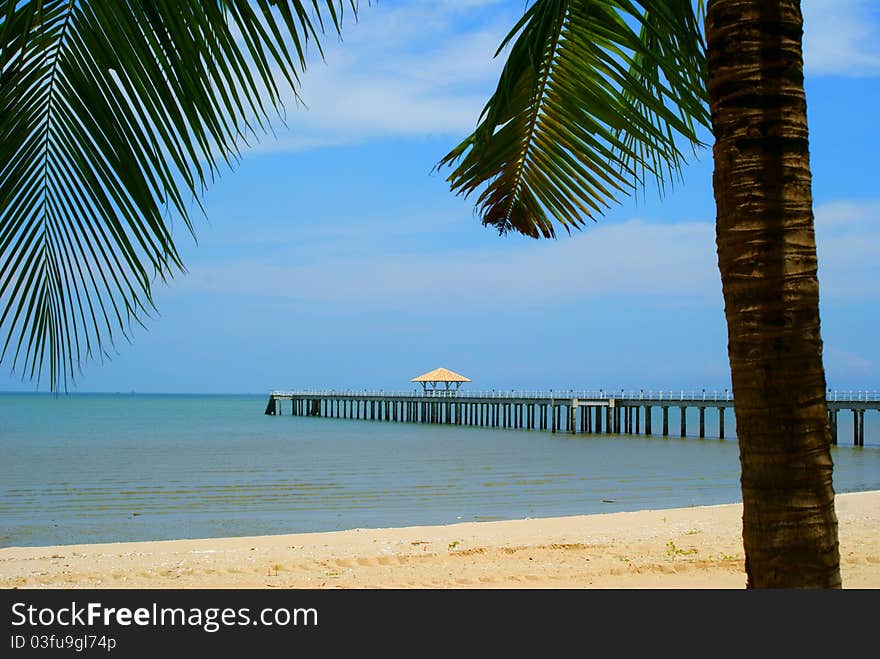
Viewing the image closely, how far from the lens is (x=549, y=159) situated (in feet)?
11.0

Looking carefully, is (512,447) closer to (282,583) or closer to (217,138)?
(282,583)

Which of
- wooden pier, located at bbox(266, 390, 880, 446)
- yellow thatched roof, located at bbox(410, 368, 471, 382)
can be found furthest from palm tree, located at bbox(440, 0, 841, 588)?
yellow thatched roof, located at bbox(410, 368, 471, 382)

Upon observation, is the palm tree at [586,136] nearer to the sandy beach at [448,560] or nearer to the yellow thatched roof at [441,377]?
the sandy beach at [448,560]

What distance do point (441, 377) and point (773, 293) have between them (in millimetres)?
59632

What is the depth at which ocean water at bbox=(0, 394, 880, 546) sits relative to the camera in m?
15.6

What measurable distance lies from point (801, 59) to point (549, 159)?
1160mm

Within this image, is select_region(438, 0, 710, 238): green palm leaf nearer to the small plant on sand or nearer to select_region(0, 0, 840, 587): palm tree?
select_region(0, 0, 840, 587): palm tree

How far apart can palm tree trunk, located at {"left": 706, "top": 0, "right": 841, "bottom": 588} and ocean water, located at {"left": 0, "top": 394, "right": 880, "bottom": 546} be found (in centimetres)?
1278

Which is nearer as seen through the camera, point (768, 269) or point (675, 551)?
point (768, 269)

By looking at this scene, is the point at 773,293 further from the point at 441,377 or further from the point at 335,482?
the point at 441,377

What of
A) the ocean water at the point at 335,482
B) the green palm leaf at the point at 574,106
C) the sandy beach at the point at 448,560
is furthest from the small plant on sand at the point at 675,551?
the ocean water at the point at 335,482

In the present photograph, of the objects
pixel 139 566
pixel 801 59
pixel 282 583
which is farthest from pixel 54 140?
pixel 139 566

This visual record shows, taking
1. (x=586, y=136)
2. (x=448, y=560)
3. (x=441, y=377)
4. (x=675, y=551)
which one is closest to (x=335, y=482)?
(x=448, y=560)

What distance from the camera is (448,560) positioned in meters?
8.24
